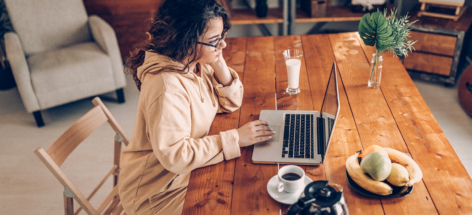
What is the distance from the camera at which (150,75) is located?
Answer: 1109 millimetres

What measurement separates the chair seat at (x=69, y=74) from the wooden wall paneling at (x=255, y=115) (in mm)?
1284

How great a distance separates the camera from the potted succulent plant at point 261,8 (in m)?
2.92

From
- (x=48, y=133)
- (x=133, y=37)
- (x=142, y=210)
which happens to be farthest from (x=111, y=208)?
(x=133, y=37)

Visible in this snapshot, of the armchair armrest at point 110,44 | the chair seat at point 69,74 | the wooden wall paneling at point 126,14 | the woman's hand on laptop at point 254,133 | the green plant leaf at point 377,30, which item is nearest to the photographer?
the woman's hand on laptop at point 254,133

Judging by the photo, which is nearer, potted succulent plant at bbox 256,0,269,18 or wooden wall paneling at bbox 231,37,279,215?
wooden wall paneling at bbox 231,37,279,215

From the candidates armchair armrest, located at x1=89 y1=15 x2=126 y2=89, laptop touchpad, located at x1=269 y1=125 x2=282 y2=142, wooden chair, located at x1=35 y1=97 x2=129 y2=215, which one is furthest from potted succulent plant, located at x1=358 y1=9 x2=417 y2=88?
armchair armrest, located at x1=89 y1=15 x2=126 y2=89

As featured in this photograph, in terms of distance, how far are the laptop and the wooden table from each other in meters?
0.03

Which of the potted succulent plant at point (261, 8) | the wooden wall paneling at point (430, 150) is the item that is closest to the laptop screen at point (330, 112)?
the wooden wall paneling at point (430, 150)

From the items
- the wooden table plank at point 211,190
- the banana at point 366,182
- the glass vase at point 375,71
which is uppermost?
the glass vase at point 375,71

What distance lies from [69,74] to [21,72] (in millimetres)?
297

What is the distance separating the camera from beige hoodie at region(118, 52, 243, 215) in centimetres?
100

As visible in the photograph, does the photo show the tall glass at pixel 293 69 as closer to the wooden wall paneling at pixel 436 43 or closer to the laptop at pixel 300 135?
the laptop at pixel 300 135

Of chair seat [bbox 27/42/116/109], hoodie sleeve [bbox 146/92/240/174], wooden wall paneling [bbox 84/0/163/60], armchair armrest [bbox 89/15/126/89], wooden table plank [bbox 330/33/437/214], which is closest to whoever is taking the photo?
wooden table plank [bbox 330/33/437/214]

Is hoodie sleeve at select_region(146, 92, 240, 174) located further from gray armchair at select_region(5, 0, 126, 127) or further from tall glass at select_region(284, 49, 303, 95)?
gray armchair at select_region(5, 0, 126, 127)
